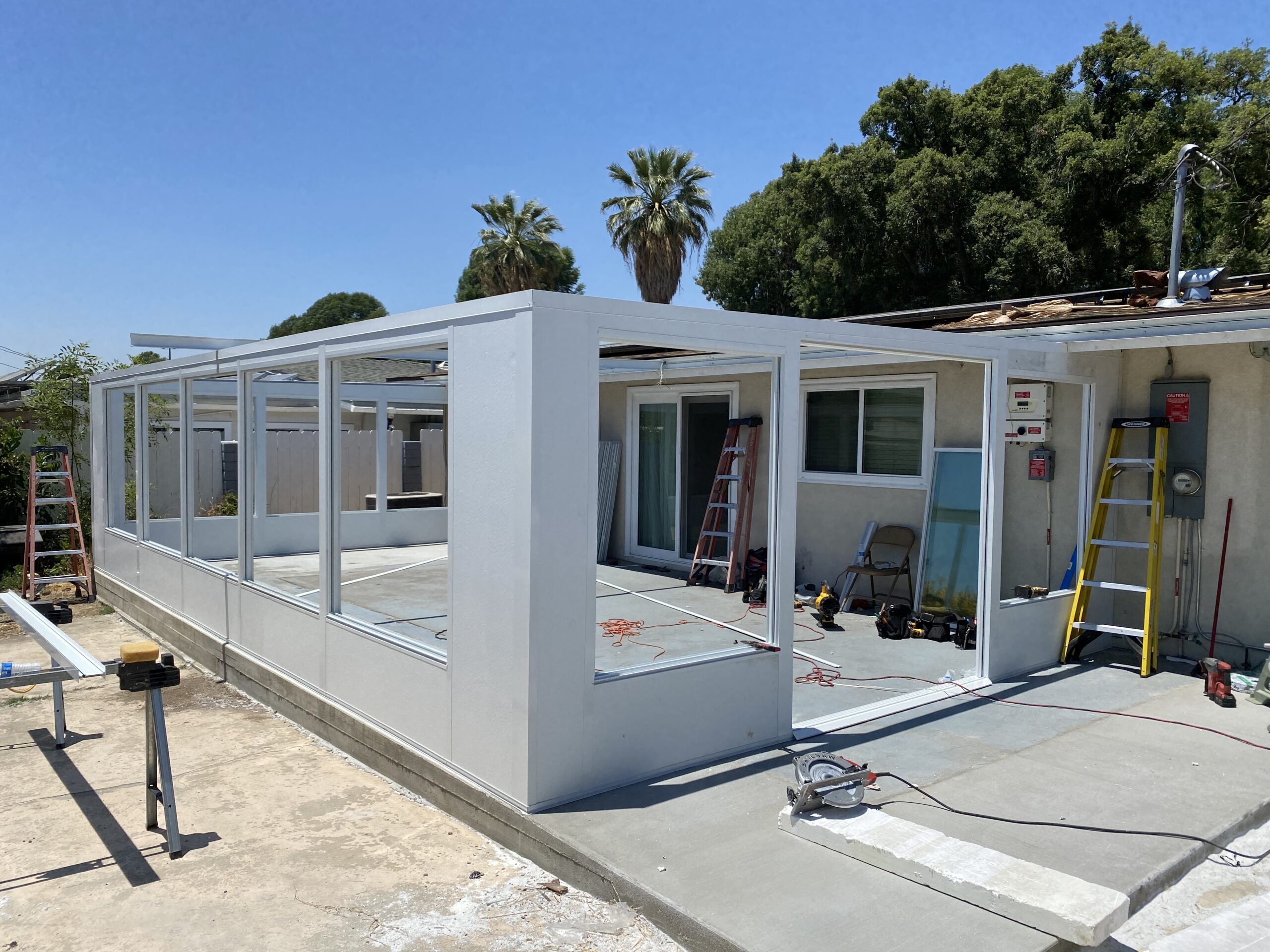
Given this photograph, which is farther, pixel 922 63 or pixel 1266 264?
pixel 922 63

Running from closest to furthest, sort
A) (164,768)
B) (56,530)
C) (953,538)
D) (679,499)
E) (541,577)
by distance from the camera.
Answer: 1. (541,577)
2. (164,768)
3. (953,538)
4. (679,499)
5. (56,530)

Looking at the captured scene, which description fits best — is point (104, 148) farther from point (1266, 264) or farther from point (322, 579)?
point (1266, 264)

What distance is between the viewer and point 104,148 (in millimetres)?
19156

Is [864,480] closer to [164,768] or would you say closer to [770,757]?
[770,757]

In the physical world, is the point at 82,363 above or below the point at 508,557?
above

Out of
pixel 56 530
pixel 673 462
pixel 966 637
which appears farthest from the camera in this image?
pixel 56 530

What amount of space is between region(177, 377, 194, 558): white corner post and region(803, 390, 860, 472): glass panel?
18.9ft

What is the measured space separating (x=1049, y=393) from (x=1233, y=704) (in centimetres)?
264

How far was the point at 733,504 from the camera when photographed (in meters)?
9.36

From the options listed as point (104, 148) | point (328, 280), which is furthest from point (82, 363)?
point (328, 280)

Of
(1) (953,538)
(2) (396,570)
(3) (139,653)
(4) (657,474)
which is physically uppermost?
(4) (657,474)

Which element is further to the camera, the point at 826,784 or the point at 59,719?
the point at 59,719

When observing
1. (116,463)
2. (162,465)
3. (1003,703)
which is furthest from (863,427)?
(162,465)

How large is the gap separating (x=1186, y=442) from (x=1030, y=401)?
3.59ft
